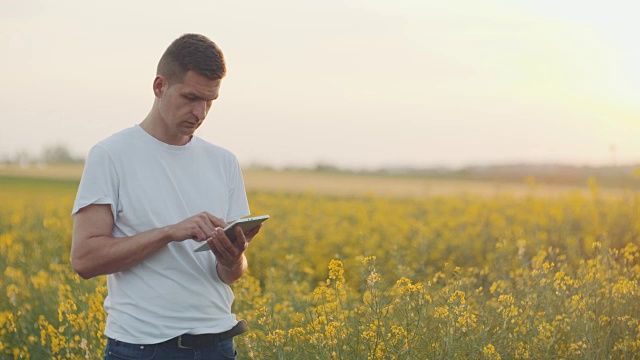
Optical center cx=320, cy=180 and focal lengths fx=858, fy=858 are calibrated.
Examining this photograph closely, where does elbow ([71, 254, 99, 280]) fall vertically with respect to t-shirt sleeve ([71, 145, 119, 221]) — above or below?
below

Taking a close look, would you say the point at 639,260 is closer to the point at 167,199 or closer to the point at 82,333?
the point at 82,333

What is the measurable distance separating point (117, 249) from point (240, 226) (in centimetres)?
40

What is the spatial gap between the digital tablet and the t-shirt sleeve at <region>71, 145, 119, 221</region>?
0.31m

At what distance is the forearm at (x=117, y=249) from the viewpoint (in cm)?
275

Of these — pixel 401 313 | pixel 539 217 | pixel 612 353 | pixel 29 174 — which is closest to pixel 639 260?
pixel 539 217

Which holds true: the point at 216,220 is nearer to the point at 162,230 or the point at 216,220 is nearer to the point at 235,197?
the point at 162,230

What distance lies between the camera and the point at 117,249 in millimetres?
2746

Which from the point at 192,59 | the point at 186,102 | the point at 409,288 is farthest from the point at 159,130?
the point at 409,288

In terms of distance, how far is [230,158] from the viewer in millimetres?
3176

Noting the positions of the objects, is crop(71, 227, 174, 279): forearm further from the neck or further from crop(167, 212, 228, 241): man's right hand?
the neck

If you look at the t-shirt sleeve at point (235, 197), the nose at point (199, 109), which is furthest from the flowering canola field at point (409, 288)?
the nose at point (199, 109)

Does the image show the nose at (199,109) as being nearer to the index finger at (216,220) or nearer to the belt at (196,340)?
the index finger at (216,220)

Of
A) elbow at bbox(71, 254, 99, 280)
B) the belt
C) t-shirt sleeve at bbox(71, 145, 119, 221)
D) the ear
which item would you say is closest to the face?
the ear

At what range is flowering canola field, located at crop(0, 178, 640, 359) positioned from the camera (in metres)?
3.98
